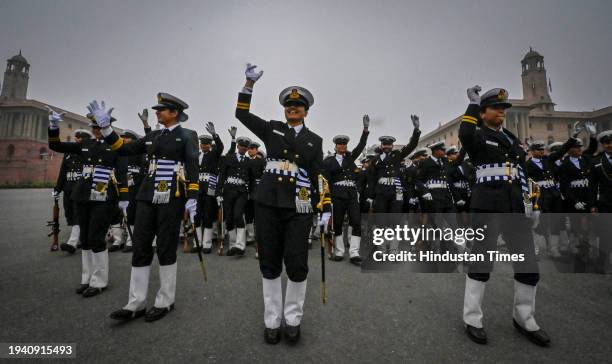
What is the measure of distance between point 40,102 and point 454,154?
3040 inches

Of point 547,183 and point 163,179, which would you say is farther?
point 547,183

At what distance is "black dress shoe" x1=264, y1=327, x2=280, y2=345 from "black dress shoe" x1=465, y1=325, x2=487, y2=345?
2.20 meters

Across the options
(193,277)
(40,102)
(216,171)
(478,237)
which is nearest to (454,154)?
(478,237)

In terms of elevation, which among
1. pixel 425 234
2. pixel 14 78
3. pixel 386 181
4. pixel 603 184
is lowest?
pixel 425 234

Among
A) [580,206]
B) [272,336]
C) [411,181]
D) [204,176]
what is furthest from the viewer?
[411,181]

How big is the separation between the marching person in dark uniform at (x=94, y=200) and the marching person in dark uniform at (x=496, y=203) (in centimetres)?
522

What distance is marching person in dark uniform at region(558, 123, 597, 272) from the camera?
263 inches

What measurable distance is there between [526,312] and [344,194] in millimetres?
4271

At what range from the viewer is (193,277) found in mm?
5137

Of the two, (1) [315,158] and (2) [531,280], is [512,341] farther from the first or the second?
(1) [315,158]

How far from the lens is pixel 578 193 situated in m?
7.28

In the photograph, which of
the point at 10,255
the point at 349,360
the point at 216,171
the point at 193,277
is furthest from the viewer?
the point at 216,171

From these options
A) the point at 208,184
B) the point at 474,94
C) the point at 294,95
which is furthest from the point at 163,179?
the point at 208,184

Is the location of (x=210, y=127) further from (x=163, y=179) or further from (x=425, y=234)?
(x=425, y=234)
